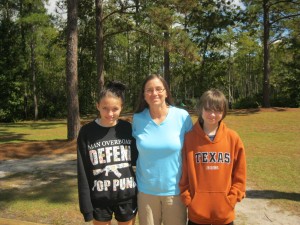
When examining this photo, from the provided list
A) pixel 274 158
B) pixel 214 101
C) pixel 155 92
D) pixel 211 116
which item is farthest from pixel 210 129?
pixel 274 158

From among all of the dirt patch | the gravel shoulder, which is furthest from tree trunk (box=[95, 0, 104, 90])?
the gravel shoulder

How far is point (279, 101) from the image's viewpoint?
95.6ft

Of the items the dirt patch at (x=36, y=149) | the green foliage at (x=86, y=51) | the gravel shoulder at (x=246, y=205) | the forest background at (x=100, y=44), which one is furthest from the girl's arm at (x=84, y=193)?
the green foliage at (x=86, y=51)

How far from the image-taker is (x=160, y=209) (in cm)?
281

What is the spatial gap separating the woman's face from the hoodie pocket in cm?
81

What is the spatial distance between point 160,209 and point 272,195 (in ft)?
12.4

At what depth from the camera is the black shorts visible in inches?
109

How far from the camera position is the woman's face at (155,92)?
279 cm

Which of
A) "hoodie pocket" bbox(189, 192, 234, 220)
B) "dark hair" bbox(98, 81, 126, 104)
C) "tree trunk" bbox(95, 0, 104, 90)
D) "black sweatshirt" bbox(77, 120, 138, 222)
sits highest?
"tree trunk" bbox(95, 0, 104, 90)

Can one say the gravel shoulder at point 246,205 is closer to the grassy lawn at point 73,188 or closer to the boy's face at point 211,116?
the grassy lawn at point 73,188

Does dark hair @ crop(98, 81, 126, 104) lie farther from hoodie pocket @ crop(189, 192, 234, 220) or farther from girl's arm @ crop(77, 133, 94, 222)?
hoodie pocket @ crop(189, 192, 234, 220)

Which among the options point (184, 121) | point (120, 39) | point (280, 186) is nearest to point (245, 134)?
point (280, 186)

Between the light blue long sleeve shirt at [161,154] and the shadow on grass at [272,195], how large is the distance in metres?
3.65

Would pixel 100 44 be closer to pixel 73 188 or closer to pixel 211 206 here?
pixel 73 188
